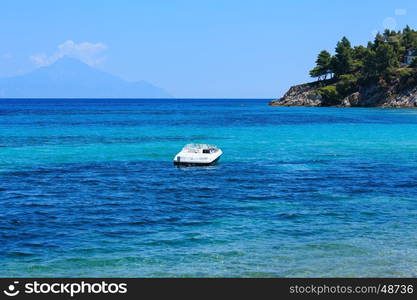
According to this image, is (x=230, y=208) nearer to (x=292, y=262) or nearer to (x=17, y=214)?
(x=292, y=262)

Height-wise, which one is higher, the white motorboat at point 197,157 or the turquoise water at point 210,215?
the white motorboat at point 197,157

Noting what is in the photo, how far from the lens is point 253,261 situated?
25.7 metres

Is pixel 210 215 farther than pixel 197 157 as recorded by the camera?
No

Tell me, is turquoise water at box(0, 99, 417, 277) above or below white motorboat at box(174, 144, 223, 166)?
below

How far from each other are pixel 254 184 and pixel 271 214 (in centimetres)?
1098

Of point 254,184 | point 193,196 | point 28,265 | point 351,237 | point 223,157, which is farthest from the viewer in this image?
point 223,157

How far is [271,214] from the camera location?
34875mm

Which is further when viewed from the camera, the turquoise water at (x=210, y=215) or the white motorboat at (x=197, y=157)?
the white motorboat at (x=197, y=157)

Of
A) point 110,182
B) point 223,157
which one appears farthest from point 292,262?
point 223,157

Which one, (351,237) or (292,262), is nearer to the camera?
(292,262)

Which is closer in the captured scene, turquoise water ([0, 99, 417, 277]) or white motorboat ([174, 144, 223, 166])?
turquoise water ([0, 99, 417, 277])

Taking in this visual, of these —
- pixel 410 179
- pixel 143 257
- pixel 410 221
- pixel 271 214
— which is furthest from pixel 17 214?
pixel 410 179

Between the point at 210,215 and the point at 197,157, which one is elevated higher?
the point at 197,157

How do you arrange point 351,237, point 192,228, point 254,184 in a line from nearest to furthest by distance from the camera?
point 351,237 < point 192,228 < point 254,184
